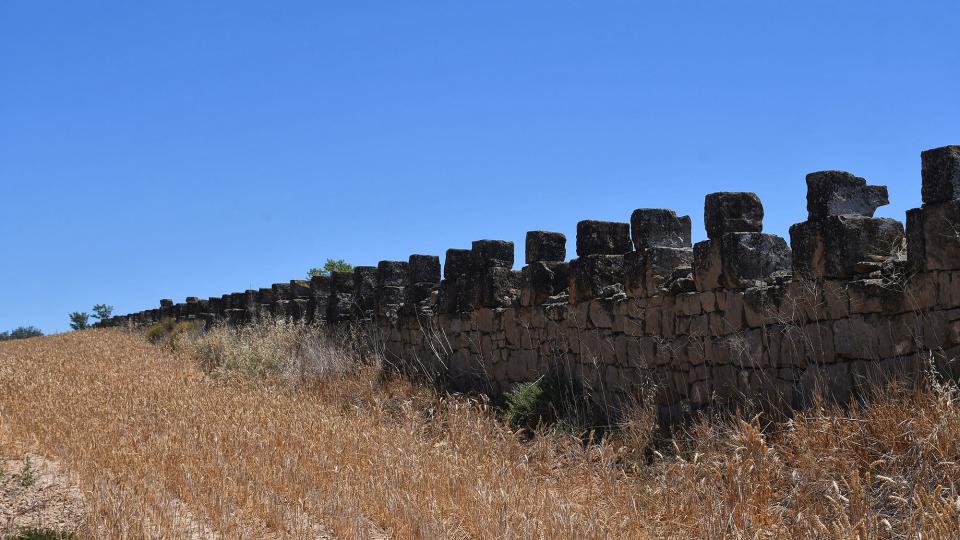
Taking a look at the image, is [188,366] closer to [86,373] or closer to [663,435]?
[86,373]

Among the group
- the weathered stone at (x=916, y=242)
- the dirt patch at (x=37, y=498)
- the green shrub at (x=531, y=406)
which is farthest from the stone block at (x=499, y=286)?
the dirt patch at (x=37, y=498)

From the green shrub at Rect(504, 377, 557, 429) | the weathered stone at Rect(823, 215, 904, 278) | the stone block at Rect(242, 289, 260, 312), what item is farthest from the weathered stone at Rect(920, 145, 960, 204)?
the stone block at Rect(242, 289, 260, 312)

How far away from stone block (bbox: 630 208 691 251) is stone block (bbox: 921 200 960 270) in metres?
3.14

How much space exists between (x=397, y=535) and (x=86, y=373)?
345 inches

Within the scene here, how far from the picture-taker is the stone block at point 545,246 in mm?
11000

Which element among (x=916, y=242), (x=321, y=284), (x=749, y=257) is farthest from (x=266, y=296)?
(x=916, y=242)

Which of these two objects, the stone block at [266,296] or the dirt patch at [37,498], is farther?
the stone block at [266,296]

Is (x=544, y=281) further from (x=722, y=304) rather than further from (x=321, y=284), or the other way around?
(x=321, y=284)

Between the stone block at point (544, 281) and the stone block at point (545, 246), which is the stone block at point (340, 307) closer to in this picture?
the stone block at point (545, 246)

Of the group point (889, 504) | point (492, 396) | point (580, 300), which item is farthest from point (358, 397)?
point (889, 504)

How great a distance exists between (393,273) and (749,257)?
761 cm

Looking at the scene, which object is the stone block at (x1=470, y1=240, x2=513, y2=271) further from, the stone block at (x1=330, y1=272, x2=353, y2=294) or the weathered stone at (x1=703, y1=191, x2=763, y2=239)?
the stone block at (x1=330, y1=272, x2=353, y2=294)

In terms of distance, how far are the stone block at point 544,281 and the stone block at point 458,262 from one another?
65.0 inches

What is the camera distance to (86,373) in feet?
42.3
